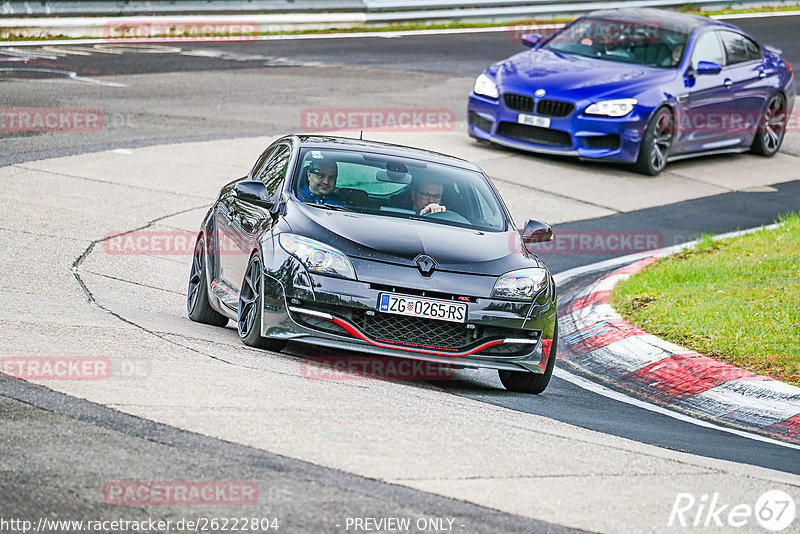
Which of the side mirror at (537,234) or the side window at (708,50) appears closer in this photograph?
the side mirror at (537,234)

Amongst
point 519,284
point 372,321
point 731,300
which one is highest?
point 519,284

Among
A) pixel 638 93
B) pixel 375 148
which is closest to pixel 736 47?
pixel 638 93

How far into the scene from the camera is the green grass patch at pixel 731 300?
29.8 ft

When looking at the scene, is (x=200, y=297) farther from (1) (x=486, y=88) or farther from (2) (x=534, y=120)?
(1) (x=486, y=88)

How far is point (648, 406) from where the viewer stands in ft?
27.2

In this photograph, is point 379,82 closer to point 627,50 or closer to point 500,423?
point 627,50

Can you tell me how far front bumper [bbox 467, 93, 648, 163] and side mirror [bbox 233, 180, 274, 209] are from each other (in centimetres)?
831

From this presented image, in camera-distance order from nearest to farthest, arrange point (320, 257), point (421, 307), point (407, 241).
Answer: point (421, 307) → point (320, 257) → point (407, 241)

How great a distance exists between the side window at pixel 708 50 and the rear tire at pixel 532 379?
10095 mm

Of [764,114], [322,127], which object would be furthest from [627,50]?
[322,127]

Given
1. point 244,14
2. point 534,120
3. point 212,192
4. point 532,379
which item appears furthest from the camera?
point 244,14

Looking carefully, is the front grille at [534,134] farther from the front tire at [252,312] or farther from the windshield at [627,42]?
the front tire at [252,312]

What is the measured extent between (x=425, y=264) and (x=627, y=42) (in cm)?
1084

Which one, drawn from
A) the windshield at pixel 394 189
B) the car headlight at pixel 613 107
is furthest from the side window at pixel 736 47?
the windshield at pixel 394 189
